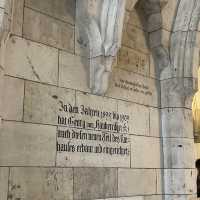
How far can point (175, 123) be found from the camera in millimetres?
3752

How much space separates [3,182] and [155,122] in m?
1.88

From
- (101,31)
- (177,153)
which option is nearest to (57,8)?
(101,31)

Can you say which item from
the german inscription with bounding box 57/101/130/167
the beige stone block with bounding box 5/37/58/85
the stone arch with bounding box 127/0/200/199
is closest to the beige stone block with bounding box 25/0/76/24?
the beige stone block with bounding box 5/37/58/85

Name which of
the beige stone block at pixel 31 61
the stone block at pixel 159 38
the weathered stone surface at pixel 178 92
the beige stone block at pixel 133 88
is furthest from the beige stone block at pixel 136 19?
the beige stone block at pixel 31 61

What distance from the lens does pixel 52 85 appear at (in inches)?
110

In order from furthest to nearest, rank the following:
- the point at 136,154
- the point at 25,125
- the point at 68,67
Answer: the point at 136,154
the point at 68,67
the point at 25,125

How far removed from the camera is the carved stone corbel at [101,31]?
301cm

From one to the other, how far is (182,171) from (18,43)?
215 cm

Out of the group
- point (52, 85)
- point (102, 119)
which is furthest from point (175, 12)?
point (52, 85)

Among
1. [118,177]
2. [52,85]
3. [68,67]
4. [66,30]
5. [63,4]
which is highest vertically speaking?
[63,4]

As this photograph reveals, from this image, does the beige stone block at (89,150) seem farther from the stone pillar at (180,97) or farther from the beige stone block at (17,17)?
the beige stone block at (17,17)

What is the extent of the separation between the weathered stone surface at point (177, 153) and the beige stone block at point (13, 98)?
5.90ft

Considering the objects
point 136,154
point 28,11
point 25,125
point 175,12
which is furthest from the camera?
point 175,12

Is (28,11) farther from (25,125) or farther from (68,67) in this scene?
(25,125)
